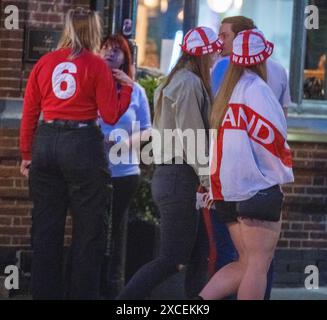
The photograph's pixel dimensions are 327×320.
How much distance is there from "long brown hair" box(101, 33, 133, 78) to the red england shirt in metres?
0.45

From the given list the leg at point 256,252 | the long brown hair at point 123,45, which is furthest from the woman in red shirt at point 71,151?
the leg at point 256,252

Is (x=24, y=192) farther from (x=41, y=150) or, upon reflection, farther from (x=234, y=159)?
(x=234, y=159)

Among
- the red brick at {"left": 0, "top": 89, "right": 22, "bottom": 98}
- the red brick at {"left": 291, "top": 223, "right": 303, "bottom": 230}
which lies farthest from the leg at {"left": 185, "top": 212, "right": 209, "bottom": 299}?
the red brick at {"left": 291, "top": 223, "right": 303, "bottom": 230}

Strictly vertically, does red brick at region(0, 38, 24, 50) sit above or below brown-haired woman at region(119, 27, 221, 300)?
above

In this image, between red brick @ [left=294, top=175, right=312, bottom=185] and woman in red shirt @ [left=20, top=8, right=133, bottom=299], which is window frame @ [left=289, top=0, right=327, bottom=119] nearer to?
red brick @ [left=294, top=175, right=312, bottom=185]

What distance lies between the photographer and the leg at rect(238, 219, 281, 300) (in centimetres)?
630

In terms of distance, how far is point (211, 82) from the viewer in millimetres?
7020

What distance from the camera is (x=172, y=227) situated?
265 inches

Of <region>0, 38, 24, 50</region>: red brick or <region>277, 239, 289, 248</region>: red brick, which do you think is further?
A: <region>277, 239, 289, 248</region>: red brick

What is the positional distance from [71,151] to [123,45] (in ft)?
3.12

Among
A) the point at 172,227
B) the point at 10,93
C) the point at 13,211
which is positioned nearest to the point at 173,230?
the point at 172,227

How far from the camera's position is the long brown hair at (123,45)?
24.1ft

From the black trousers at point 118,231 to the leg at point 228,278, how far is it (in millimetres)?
1202
